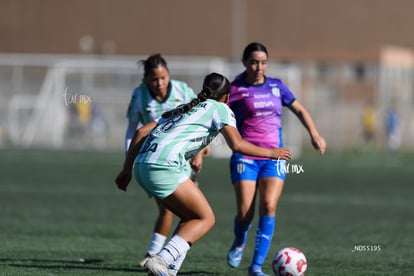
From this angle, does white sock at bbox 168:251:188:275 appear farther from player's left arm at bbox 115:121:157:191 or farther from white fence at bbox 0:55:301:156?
white fence at bbox 0:55:301:156

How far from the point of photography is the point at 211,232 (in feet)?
45.7

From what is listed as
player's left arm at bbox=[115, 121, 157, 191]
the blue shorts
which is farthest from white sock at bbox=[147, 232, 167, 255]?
player's left arm at bbox=[115, 121, 157, 191]

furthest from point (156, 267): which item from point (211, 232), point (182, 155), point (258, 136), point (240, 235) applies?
point (211, 232)

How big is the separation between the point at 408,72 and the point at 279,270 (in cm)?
4209

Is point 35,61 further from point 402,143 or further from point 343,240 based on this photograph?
point 343,240

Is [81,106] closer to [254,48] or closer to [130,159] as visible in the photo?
[254,48]

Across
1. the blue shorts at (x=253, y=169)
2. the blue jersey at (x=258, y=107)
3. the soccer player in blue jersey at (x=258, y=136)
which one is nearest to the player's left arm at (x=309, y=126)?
the soccer player in blue jersey at (x=258, y=136)

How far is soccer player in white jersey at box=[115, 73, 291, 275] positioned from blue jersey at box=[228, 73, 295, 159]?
200cm

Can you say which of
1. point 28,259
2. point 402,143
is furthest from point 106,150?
point 28,259

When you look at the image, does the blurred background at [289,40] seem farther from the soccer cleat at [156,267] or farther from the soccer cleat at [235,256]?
the soccer cleat at [156,267]

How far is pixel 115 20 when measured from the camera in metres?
54.2

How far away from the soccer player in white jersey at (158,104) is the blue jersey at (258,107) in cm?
54

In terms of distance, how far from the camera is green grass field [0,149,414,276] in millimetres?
10336

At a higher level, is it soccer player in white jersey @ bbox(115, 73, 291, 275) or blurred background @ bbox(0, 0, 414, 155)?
soccer player in white jersey @ bbox(115, 73, 291, 275)
